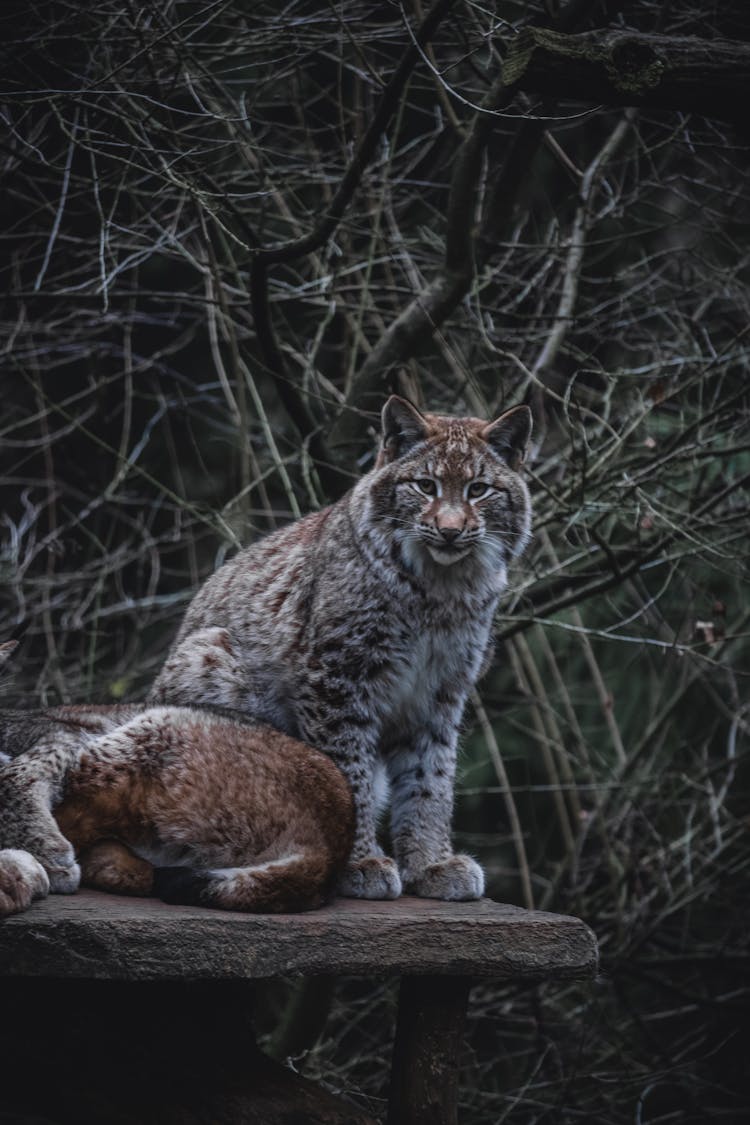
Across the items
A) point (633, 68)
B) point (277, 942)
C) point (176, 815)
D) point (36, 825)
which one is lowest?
point (277, 942)

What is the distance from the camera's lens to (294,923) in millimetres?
2904

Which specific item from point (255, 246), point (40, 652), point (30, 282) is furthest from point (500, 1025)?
point (255, 246)

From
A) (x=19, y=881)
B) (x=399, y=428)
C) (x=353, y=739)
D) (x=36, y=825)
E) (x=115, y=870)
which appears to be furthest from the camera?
(x=399, y=428)

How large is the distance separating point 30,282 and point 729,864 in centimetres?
471

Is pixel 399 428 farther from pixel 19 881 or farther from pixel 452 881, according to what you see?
pixel 19 881

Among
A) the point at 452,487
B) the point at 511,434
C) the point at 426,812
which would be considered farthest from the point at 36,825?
the point at 511,434

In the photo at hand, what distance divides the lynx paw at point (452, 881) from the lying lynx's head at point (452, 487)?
0.92m

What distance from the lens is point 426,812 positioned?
4047 millimetres

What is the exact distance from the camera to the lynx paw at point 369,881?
358 cm

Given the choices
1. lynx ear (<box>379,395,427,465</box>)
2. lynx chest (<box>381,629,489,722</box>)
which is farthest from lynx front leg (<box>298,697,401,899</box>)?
lynx ear (<box>379,395,427,465</box>)

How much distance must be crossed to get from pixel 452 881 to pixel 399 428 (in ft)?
4.89

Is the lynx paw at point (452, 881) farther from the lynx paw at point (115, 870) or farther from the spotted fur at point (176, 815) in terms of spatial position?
the lynx paw at point (115, 870)

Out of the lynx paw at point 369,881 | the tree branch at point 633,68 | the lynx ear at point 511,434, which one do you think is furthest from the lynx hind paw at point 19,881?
the tree branch at point 633,68

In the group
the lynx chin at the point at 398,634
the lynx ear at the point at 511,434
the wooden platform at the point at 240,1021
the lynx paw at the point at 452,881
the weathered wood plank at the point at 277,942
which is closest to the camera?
the weathered wood plank at the point at 277,942
